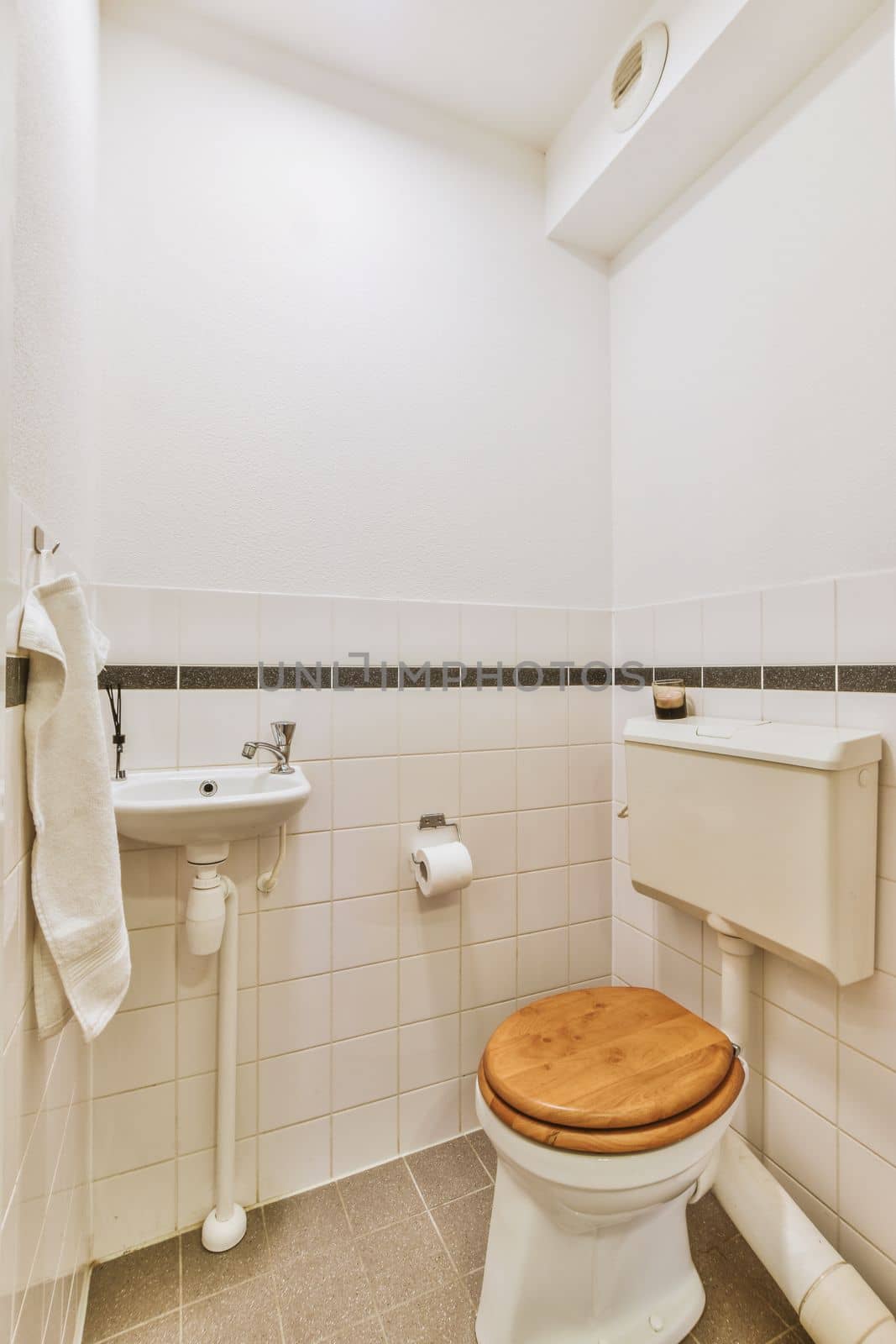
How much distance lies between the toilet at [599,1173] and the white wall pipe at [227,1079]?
513 millimetres

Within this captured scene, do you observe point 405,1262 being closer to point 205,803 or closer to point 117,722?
point 205,803

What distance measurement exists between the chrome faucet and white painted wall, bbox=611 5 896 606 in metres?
0.97

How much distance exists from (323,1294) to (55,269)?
5.76ft

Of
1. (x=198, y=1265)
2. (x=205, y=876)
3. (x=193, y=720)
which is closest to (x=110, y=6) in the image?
(x=193, y=720)

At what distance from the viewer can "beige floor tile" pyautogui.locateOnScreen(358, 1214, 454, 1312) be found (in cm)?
110

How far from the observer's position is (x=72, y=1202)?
38.0 inches

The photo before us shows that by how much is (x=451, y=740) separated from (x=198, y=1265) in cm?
114

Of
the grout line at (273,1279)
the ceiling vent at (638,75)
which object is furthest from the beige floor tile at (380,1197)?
the ceiling vent at (638,75)

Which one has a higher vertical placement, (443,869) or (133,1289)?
(443,869)

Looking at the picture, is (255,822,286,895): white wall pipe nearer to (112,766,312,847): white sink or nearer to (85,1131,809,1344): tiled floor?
(112,766,312,847): white sink

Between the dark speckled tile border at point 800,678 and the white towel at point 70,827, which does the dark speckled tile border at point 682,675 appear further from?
the white towel at point 70,827

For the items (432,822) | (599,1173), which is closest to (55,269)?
(432,822)

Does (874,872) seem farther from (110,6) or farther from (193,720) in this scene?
(110,6)

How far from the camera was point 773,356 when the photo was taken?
1246mm
